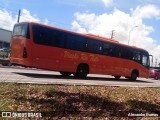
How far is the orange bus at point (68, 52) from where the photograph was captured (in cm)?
2152

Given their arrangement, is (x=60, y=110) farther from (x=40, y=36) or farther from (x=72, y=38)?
(x=72, y=38)

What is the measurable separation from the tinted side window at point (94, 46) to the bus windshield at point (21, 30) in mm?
5180

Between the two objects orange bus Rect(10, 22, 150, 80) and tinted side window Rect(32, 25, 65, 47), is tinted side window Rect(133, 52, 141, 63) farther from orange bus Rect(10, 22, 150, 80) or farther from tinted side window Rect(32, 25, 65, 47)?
tinted side window Rect(32, 25, 65, 47)

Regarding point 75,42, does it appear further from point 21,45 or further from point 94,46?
point 21,45

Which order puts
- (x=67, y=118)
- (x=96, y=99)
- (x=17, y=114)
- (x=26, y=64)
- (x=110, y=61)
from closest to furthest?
(x=17, y=114), (x=67, y=118), (x=96, y=99), (x=26, y=64), (x=110, y=61)

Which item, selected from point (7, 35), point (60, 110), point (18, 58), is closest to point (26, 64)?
point (18, 58)

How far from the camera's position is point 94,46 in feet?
84.4

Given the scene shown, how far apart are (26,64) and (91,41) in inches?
235

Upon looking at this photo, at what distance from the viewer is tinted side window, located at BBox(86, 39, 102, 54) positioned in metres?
25.2

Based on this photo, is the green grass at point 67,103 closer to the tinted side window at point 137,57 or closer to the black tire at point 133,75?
the tinted side window at point 137,57

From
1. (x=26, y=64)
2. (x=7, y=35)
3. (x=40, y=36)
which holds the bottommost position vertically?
(x=26, y=64)

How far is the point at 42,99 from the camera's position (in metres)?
10.1

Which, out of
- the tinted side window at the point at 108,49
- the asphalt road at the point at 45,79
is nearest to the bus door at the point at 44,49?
the asphalt road at the point at 45,79

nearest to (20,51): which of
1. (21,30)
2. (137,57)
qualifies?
(21,30)
